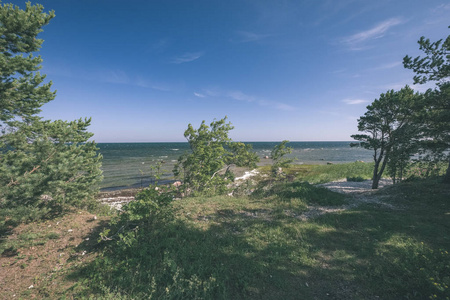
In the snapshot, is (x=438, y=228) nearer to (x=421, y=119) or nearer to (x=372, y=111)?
(x=421, y=119)

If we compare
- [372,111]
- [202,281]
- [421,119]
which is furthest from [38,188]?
[372,111]

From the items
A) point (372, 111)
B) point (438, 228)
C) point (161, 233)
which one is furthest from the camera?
point (372, 111)

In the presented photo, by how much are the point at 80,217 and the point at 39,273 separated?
149 inches

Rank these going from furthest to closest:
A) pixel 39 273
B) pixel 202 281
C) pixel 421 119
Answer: pixel 421 119, pixel 39 273, pixel 202 281

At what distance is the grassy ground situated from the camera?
171 inches

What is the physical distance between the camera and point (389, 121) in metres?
14.1

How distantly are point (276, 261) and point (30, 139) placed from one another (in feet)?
42.1

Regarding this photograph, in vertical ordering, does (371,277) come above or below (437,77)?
below

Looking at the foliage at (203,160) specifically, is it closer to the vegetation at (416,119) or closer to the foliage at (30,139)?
the foliage at (30,139)

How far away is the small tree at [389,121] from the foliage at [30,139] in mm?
20306

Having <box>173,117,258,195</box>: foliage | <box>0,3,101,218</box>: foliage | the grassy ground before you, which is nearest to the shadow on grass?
the grassy ground

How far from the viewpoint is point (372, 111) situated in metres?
15.1

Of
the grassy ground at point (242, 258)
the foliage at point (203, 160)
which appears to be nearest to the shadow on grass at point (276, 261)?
the grassy ground at point (242, 258)

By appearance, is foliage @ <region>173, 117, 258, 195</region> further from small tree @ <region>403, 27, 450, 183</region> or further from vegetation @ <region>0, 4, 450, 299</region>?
small tree @ <region>403, 27, 450, 183</region>
